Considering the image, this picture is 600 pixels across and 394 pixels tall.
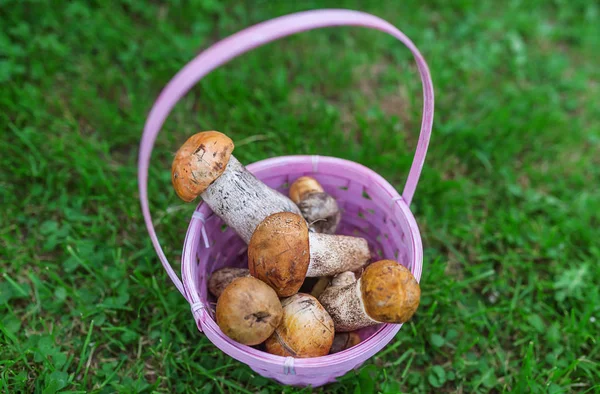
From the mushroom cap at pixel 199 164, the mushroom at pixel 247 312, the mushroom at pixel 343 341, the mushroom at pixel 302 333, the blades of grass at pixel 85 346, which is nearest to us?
the mushroom at pixel 247 312

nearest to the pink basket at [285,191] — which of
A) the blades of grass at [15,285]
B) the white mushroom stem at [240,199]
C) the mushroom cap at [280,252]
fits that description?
the white mushroom stem at [240,199]

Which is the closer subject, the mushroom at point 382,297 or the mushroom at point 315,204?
the mushroom at point 382,297

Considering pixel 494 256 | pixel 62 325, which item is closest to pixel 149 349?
pixel 62 325

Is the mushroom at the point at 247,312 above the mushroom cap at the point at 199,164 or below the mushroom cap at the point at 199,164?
below

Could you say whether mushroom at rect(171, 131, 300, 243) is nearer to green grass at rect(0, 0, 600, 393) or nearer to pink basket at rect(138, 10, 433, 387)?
pink basket at rect(138, 10, 433, 387)

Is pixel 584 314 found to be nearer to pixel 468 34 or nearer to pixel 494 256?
pixel 494 256

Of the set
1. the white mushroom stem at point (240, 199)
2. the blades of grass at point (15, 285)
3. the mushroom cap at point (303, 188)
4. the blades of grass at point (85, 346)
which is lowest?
the blades of grass at point (85, 346)

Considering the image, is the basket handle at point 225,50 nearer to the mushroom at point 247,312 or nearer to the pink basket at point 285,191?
the pink basket at point 285,191

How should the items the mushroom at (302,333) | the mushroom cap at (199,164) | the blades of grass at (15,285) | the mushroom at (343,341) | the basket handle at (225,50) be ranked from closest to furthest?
the basket handle at (225,50) < the mushroom at (302,333) < the mushroom cap at (199,164) < the mushroom at (343,341) < the blades of grass at (15,285)
